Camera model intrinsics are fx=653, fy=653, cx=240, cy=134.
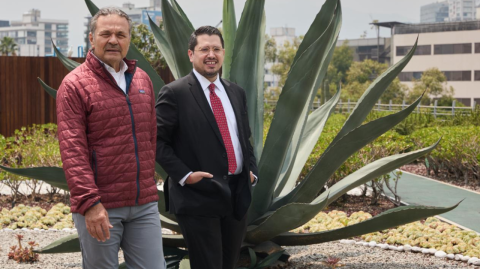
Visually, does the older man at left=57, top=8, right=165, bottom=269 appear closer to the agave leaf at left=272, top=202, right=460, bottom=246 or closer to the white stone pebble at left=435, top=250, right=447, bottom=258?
the agave leaf at left=272, top=202, right=460, bottom=246

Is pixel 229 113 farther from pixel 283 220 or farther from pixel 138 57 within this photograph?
pixel 138 57

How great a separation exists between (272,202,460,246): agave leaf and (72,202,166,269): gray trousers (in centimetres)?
150

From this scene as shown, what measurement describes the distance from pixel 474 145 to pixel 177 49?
22.0ft

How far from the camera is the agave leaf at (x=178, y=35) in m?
4.23

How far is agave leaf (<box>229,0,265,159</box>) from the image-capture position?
13.9ft

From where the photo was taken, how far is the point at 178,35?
4277 millimetres

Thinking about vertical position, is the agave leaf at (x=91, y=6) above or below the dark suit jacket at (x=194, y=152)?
above

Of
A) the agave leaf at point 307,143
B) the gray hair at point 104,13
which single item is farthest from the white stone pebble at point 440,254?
the gray hair at point 104,13

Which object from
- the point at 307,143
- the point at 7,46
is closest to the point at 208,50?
the point at 307,143

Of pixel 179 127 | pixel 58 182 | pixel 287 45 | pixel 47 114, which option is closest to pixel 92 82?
pixel 179 127

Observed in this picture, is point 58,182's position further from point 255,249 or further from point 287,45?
point 287,45

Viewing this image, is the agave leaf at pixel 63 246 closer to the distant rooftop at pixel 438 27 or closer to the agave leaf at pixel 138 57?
the agave leaf at pixel 138 57

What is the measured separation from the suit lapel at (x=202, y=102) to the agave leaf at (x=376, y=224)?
47.1 inches

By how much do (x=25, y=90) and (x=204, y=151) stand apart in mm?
10847
